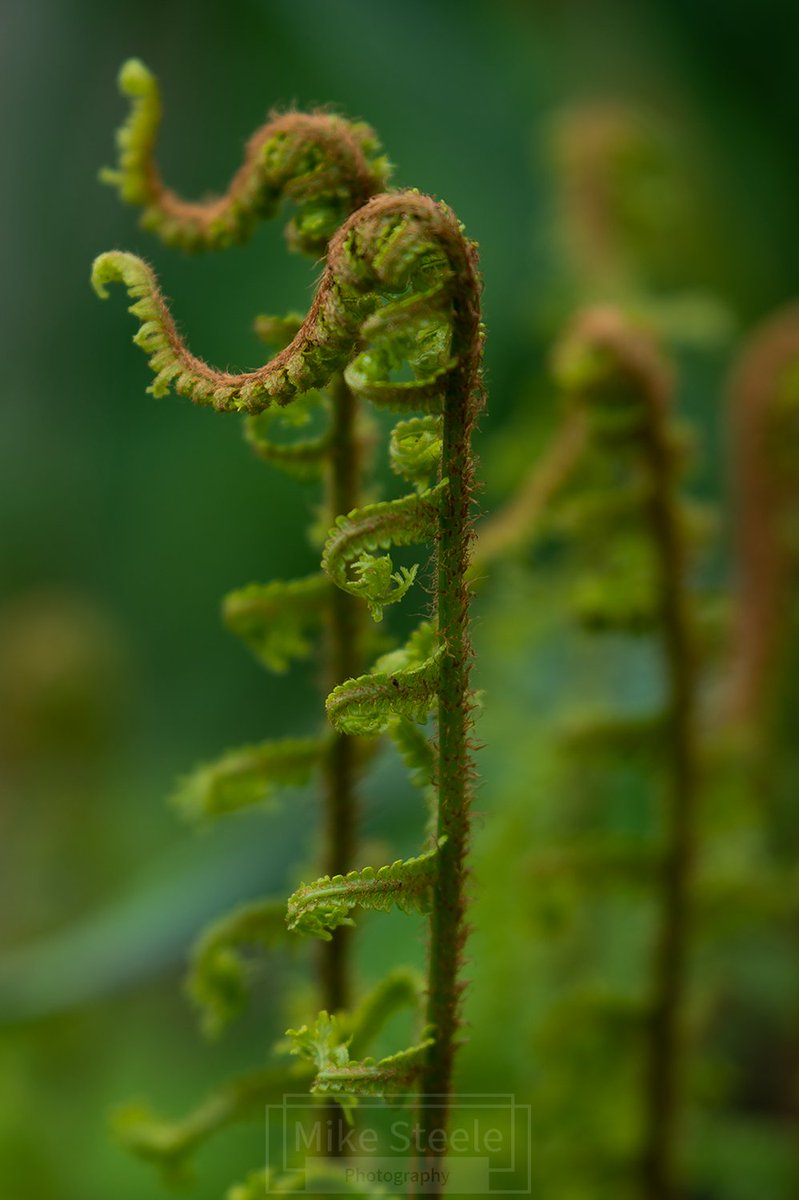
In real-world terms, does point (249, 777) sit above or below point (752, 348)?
below

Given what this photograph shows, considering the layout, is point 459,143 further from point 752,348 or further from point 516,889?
point 516,889

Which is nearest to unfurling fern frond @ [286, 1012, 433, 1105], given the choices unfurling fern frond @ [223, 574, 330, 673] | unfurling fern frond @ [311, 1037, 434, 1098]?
unfurling fern frond @ [311, 1037, 434, 1098]

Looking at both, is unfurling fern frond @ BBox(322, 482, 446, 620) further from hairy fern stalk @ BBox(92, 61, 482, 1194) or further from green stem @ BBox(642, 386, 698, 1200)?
green stem @ BBox(642, 386, 698, 1200)

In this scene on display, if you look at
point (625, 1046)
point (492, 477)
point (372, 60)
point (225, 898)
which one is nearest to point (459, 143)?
point (372, 60)

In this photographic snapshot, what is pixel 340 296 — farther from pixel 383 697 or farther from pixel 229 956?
pixel 229 956

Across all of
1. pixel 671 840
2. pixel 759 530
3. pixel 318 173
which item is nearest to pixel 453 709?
pixel 318 173

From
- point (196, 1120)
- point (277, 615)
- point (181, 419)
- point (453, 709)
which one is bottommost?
point (196, 1120)
